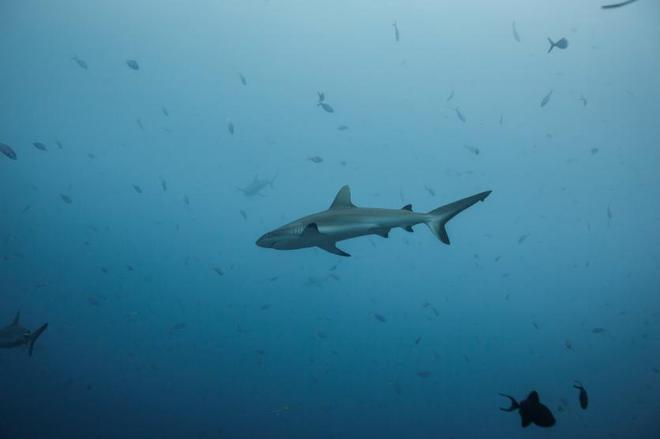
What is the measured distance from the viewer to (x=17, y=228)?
1536 cm

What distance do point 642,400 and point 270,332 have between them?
1629 cm

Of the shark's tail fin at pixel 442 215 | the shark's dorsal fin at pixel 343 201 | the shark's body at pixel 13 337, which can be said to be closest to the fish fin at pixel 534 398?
the shark's tail fin at pixel 442 215

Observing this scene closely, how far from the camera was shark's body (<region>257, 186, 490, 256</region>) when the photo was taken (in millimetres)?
4883

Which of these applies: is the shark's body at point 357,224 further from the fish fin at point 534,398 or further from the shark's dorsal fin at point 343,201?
the fish fin at point 534,398

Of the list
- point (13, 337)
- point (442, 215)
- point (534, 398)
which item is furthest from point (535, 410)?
point (13, 337)

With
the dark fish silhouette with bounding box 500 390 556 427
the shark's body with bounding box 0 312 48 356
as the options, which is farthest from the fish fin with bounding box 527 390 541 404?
the shark's body with bounding box 0 312 48 356

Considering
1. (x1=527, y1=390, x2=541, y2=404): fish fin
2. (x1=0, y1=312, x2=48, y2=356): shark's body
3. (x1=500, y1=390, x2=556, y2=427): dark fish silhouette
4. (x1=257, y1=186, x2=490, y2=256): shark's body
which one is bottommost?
(x1=500, y1=390, x2=556, y2=427): dark fish silhouette

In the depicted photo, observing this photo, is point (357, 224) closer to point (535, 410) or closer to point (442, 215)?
point (442, 215)

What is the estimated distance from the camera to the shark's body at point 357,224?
16.0 ft

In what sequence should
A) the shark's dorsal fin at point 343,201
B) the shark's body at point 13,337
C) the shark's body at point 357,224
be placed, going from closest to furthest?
the shark's body at point 357,224, the shark's dorsal fin at point 343,201, the shark's body at point 13,337

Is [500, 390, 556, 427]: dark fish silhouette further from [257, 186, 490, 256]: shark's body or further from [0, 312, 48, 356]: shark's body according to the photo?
[0, 312, 48, 356]: shark's body

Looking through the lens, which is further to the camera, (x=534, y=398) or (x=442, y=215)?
(x=534, y=398)

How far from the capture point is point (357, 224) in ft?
16.3

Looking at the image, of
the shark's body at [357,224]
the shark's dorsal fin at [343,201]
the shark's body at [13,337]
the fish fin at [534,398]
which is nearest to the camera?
the shark's body at [357,224]
